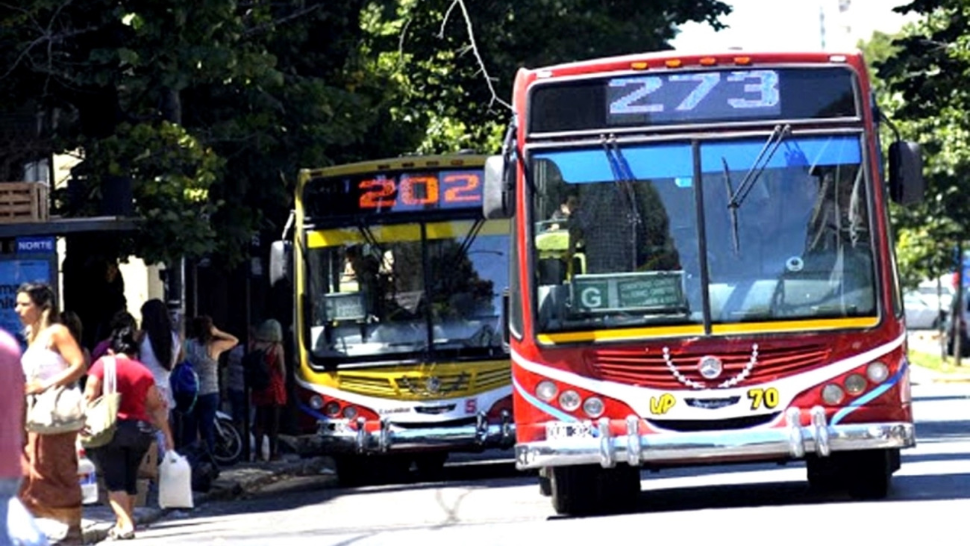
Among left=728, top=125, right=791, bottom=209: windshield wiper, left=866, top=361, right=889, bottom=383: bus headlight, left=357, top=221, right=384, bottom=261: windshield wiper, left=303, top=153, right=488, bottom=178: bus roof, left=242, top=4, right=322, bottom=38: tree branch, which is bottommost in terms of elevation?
left=866, top=361, right=889, bottom=383: bus headlight

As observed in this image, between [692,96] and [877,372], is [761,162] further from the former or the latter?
[877,372]

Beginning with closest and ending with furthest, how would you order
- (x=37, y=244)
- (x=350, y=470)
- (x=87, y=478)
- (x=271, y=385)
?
(x=87, y=478) < (x=37, y=244) < (x=350, y=470) < (x=271, y=385)

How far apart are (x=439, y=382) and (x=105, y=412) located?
6.09 meters

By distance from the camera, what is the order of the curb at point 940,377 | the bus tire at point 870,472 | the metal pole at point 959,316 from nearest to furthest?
the bus tire at point 870,472 → the curb at point 940,377 → the metal pole at point 959,316

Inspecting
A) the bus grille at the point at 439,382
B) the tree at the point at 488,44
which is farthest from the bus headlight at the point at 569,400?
the tree at the point at 488,44

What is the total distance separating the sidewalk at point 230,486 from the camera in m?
19.2

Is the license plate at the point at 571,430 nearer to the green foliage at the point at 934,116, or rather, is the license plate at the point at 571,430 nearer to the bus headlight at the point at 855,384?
the bus headlight at the point at 855,384

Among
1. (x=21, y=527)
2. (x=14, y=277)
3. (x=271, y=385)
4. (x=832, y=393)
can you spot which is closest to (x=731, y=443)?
(x=832, y=393)

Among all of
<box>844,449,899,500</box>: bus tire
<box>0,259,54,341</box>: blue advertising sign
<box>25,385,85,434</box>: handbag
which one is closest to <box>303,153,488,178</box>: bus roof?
<box>0,259,54,341</box>: blue advertising sign

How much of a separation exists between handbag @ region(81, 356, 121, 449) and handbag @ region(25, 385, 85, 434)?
1.00 meters

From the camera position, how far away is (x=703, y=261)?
16.4 metres

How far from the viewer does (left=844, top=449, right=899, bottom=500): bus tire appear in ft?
55.7

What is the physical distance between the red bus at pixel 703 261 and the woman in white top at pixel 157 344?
16.2 feet

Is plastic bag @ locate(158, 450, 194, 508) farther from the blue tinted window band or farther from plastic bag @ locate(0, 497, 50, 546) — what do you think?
plastic bag @ locate(0, 497, 50, 546)
